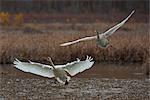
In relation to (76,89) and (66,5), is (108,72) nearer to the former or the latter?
(76,89)

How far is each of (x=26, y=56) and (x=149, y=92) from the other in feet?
16.8

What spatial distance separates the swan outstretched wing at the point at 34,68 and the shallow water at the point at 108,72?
4.38 metres

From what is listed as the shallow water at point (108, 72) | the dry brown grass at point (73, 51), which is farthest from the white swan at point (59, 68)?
the dry brown grass at point (73, 51)

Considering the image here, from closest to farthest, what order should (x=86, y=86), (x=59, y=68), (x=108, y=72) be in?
(x=59, y=68), (x=86, y=86), (x=108, y=72)

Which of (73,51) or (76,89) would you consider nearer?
(76,89)

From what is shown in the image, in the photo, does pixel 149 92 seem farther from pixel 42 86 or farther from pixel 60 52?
pixel 60 52

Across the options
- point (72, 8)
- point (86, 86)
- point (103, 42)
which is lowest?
point (86, 86)

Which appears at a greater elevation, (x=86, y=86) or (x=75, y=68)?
(x=75, y=68)

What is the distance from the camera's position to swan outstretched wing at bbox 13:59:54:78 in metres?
9.41

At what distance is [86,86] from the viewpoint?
12.8 metres

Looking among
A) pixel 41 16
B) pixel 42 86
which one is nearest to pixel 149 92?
pixel 42 86

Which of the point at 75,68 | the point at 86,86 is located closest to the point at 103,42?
the point at 75,68

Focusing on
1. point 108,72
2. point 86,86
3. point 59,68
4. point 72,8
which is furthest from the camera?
point 72,8

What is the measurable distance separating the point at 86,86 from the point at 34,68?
3.28m
